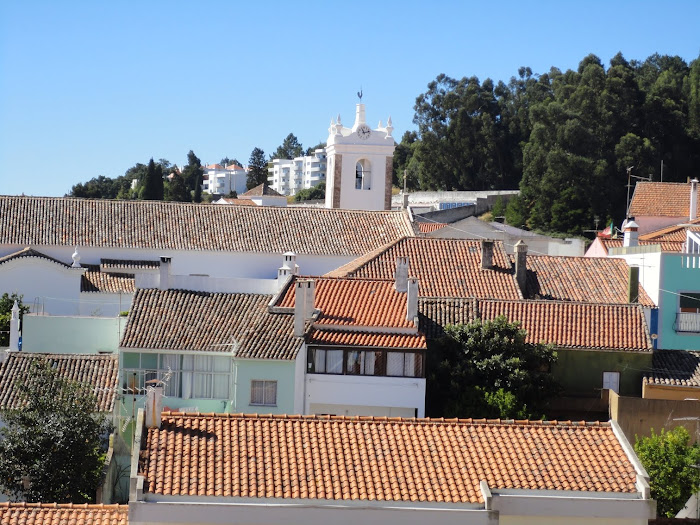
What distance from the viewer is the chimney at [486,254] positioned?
38.9 metres

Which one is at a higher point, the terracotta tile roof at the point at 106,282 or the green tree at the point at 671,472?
the terracotta tile roof at the point at 106,282

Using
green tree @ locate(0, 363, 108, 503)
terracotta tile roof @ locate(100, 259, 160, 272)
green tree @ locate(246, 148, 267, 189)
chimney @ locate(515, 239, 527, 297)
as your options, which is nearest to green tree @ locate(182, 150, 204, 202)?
green tree @ locate(246, 148, 267, 189)

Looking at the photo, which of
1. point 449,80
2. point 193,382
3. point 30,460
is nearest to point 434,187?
point 449,80

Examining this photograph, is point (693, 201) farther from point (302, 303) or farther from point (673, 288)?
point (302, 303)

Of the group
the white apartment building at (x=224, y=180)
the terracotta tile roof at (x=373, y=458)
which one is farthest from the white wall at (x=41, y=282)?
the white apartment building at (x=224, y=180)

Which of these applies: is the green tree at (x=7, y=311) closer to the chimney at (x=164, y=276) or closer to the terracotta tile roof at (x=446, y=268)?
the chimney at (x=164, y=276)

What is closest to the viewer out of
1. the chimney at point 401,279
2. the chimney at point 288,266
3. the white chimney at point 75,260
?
the chimney at point 401,279

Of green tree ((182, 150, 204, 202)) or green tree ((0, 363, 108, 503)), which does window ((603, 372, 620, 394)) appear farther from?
green tree ((182, 150, 204, 202))

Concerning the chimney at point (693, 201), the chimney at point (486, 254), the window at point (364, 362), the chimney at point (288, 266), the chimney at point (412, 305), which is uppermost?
the chimney at point (693, 201)

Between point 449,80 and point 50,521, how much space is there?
73.7 meters

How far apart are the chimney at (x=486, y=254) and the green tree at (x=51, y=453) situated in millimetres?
16183

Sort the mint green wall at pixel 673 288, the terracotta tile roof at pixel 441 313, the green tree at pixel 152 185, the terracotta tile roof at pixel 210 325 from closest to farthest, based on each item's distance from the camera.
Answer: the terracotta tile roof at pixel 210 325
the terracotta tile roof at pixel 441 313
the mint green wall at pixel 673 288
the green tree at pixel 152 185

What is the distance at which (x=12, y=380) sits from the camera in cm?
2925

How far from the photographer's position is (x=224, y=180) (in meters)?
152
